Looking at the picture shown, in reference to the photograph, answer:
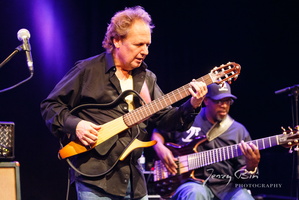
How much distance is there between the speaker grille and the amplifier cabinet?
0.07 m

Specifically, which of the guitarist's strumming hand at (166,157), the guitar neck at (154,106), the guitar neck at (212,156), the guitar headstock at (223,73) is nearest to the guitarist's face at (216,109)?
the guitar neck at (212,156)

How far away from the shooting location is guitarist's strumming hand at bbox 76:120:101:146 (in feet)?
9.50

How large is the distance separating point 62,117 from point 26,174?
7.64 feet

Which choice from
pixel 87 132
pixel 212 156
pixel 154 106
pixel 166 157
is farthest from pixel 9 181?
pixel 212 156

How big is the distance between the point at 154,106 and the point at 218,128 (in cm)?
186

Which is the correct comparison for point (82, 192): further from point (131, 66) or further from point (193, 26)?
point (193, 26)

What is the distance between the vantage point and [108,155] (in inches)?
118

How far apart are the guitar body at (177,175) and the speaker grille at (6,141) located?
6.37 ft

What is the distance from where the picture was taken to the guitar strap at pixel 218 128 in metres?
4.68

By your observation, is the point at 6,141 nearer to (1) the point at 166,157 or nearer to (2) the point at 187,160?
(1) the point at 166,157

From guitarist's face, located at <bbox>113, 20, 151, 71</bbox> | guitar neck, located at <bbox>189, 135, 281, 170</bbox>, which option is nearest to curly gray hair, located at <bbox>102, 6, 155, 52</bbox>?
guitarist's face, located at <bbox>113, 20, 151, 71</bbox>

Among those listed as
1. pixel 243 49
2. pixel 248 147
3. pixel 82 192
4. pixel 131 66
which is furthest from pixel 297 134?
pixel 243 49

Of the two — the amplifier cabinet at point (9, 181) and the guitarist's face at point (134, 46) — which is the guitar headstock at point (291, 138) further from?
the amplifier cabinet at point (9, 181)

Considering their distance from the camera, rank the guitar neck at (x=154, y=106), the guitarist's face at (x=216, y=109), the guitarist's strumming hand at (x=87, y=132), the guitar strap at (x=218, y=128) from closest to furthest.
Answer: the guitarist's strumming hand at (x=87, y=132)
the guitar neck at (x=154, y=106)
the guitar strap at (x=218, y=128)
the guitarist's face at (x=216, y=109)
